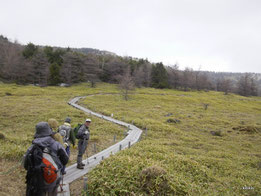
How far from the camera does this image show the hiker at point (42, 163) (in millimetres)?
4703

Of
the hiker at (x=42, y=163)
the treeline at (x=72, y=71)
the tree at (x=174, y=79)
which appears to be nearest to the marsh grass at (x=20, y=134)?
the hiker at (x=42, y=163)

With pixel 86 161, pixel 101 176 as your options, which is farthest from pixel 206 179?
pixel 86 161

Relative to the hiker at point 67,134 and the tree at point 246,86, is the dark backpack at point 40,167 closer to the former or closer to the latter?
the hiker at point 67,134

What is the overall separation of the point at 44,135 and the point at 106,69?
8430 cm

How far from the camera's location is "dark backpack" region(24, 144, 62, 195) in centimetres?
468

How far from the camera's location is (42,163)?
4.68 metres

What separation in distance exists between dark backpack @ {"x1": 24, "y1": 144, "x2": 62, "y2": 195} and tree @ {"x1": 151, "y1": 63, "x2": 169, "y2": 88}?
8489 centimetres

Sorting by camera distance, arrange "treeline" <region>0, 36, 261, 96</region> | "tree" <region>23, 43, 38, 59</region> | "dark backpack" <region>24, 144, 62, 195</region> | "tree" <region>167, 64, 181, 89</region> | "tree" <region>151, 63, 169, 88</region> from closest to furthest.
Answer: "dark backpack" <region>24, 144, 62, 195</region> < "treeline" <region>0, 36, 261, 96</region> < "tree" <region>23, 43, 38, 59</region> < "tree" <region>151, 63, 169, 88</region> < "tree" <region>167, 64, 181, 89</region>

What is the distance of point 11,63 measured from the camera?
62.6 meters

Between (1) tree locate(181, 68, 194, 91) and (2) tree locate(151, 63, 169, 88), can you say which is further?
(1) tree locate(181, 68, 194, 91)

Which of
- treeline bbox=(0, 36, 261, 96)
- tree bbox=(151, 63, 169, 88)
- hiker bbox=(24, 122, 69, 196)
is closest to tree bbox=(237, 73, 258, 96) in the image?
treeline bbox=(0, 36, 261, 96)

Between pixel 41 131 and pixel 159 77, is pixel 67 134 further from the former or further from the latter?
pixel 159 77

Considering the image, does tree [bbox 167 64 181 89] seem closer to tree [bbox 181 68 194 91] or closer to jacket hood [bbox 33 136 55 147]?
tree [bbox 181 68 194 91]

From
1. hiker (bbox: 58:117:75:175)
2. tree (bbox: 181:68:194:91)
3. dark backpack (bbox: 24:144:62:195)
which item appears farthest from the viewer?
tree (bbox: 181:68:194:91)
